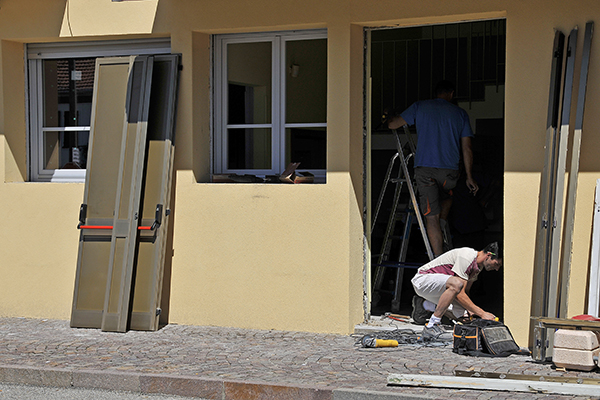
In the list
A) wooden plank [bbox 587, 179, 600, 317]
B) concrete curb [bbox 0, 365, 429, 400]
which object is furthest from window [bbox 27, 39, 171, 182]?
wooden plank [bbox 587, 179, 600, 317]

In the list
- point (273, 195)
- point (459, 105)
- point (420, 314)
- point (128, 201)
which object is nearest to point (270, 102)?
point (273, 195)

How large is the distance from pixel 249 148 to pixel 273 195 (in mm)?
813

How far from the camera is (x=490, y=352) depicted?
6.64 meters

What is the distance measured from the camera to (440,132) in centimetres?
819

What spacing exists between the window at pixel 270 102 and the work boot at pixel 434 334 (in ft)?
6.42

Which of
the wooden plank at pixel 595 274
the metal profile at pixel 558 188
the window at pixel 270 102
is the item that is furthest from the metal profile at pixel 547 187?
the window at pixel 270 102

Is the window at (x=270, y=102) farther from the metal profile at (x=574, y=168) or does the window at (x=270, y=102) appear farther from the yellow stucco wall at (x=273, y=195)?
the metal profile at (x=574, y=168)

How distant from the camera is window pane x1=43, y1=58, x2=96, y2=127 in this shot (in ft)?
29.2

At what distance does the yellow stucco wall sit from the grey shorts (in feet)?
2.69

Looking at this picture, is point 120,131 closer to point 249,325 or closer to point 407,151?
point 249,325

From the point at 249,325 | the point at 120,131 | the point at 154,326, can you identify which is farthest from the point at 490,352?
the point at 120,131

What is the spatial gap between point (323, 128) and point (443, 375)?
10.2ft

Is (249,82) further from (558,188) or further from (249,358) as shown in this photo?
(558,188)

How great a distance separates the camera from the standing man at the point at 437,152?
26.9 ft
